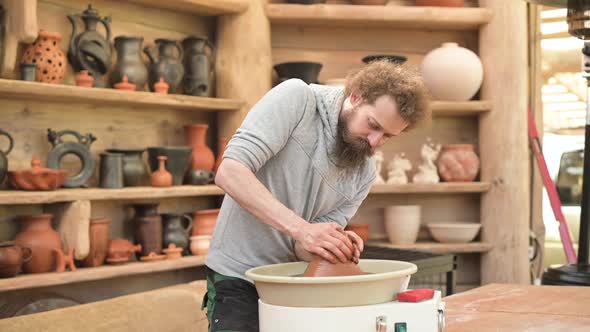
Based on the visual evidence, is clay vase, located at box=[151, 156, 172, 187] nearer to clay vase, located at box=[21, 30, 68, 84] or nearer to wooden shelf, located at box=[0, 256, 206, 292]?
wooden shelf, located at box=[0, 256, 206, 292]

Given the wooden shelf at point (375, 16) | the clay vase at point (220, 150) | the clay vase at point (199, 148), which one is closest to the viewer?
the clay vase at point (199, 148)

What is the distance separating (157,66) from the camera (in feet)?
11.7

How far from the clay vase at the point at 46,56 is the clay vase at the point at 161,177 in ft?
2.11

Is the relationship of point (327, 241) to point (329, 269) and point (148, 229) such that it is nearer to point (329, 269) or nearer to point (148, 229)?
point (329, 269)

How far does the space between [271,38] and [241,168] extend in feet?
8.44

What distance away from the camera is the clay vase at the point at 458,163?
4.10 meters

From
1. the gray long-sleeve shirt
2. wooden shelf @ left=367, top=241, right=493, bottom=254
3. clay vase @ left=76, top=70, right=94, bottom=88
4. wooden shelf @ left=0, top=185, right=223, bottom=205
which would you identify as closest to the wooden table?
the gray long-sleeve shirt

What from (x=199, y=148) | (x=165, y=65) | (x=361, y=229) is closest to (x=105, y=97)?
(x=165, y=65)

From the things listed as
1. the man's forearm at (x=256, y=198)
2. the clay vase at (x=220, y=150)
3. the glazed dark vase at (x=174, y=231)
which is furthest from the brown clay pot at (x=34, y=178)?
the man's forearm at (x=256, y=198)

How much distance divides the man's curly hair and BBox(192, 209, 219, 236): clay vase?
1.97m

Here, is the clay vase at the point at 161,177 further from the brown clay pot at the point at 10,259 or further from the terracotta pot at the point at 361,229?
the terracotta pot at the point at 361,229

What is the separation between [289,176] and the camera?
6.18ft

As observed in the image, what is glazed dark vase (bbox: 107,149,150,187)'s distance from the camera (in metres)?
3.42

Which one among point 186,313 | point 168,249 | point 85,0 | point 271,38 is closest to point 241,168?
point 186,313
